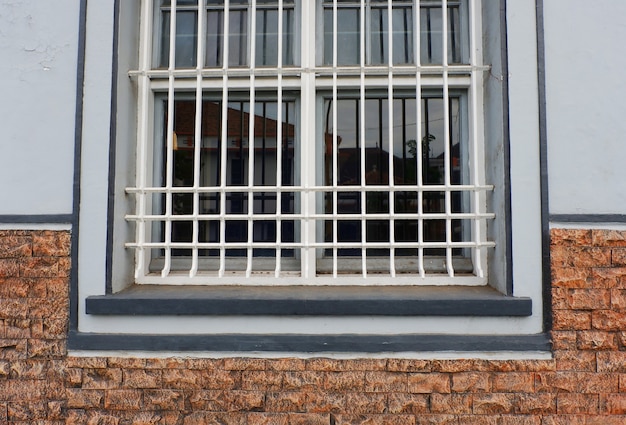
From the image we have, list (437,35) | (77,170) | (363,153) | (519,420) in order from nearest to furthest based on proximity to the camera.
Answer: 1. (519,420)
2. (77,170)
3. (363,153)
4. (437,35)

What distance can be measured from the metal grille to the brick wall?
0.47m

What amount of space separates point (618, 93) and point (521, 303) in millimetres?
1256

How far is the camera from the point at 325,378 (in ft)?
7.54

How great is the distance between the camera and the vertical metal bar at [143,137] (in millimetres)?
2516

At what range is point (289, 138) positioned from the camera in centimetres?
270

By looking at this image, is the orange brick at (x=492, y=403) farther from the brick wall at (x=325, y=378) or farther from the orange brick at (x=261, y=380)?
the orange brick at (x=261, y=380)

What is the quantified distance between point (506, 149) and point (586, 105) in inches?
19.2

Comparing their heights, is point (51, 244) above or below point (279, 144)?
below

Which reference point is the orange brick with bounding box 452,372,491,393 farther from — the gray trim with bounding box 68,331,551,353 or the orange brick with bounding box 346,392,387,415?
the orange brick with bounding box 346,392,387,415

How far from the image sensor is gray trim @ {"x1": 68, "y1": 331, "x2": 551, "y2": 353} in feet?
7.43

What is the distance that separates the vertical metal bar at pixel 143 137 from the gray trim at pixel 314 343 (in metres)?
0.41

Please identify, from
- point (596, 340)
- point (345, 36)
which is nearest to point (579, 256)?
point (596, 340)

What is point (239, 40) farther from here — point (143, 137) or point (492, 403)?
point (492, 403)

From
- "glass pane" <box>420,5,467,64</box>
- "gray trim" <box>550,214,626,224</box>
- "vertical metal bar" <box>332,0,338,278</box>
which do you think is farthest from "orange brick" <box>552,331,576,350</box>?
"glass pane" <box>420,5,467,64</box>
